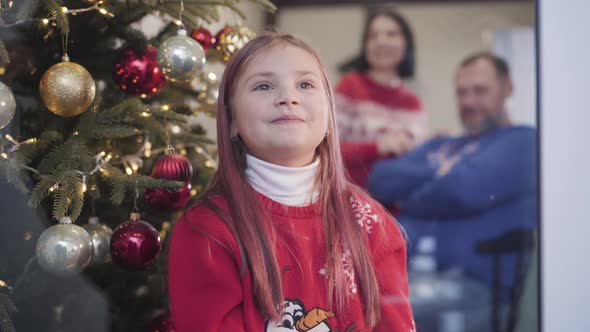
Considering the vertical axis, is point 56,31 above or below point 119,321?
above

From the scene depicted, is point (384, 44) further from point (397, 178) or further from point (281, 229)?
point (281, 229)

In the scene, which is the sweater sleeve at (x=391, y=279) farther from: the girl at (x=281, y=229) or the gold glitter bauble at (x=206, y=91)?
the gold glitter bauble at (x=206, y=91)

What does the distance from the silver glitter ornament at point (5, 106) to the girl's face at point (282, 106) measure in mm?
390

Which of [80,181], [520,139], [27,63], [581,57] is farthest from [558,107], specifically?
[27,63]

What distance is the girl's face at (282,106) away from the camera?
112 cm

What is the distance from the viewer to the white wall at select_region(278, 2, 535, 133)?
3.03m

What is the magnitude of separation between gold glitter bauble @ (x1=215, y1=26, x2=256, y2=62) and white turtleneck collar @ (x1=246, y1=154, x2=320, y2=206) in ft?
Result: 1.13

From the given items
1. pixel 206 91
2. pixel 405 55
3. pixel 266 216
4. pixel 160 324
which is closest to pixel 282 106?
pixel 266 216

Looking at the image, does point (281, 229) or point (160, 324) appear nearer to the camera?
point (281, 229)

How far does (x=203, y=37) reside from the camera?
1.42 m

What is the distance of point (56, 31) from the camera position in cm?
127

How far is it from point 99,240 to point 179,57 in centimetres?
39

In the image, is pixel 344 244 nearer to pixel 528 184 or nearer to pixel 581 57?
pixel 581 57

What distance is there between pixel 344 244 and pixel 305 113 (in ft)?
0.81
